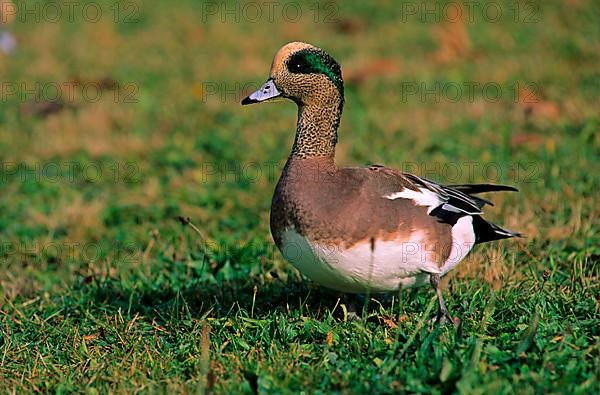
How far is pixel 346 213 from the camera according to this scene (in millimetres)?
3602

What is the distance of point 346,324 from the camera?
12.3ft

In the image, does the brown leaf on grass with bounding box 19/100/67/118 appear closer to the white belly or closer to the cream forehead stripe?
the cream forehead stripe

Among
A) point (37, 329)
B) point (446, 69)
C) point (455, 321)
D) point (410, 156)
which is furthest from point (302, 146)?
point (446, 69)

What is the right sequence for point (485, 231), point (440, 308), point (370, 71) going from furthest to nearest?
point (370, 71) → point (485, 231) → point (440, 308)

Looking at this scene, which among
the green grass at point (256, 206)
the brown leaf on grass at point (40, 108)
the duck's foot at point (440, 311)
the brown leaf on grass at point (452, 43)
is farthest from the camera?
the brown leaf on grass at point (452, 43)

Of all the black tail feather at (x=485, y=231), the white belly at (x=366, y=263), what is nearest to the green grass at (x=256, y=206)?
the white belly at (x=366, y=263)

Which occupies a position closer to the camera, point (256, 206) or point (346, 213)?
point (346, 213)

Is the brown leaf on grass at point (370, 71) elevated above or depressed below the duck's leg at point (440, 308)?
above

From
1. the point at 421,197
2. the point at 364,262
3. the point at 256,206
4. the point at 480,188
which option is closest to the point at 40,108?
the point at 256,206

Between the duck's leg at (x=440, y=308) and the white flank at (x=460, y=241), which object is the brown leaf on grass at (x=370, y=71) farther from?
the duck's leg at (x=440, y=308)

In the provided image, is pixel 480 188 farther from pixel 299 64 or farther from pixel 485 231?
pixel 299 64

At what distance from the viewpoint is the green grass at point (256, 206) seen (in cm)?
336

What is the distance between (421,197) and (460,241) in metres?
0.28

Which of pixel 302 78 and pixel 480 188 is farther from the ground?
pixel 302 78
